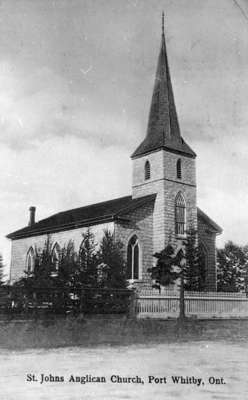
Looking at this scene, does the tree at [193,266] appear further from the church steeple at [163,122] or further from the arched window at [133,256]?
the church steeple at [163,122]

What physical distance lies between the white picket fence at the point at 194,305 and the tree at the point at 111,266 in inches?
50.3

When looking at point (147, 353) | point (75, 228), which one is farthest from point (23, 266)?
point (147, 353)

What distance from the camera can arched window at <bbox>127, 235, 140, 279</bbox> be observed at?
96.7 feet

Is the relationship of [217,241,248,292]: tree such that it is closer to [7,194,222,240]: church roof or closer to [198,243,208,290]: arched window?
[198,243,208,290]: arched window

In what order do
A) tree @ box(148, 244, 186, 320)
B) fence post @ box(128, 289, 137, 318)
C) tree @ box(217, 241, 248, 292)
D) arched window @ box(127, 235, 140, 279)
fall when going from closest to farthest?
fence post @ box(128, 289, 137, 318)
tree @ box(148, 244, 186, 320)
arched window @ box(127, 235, 140, 279)
tree @ box(217, 241, 248, 292)

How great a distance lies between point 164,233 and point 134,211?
8.02 feet

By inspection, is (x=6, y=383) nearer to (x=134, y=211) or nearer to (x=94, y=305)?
(x=94, y=305)

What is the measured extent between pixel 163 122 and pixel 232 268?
1767 centimetres

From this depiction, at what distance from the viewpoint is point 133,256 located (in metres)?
29.7

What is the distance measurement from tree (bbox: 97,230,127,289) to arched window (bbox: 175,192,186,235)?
5460 millimetres

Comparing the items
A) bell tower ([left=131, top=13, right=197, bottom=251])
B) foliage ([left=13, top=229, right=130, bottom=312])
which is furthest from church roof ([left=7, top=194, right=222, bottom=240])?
foliage ([left=13, top=229, right=130, bottom=312])

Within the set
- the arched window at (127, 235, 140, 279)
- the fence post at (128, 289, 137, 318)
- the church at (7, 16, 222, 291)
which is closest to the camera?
the fence post at (128, 289, 137, 318)

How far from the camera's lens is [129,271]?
29.3 meters

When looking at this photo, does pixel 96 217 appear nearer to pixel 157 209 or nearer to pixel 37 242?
pixel 157 209
